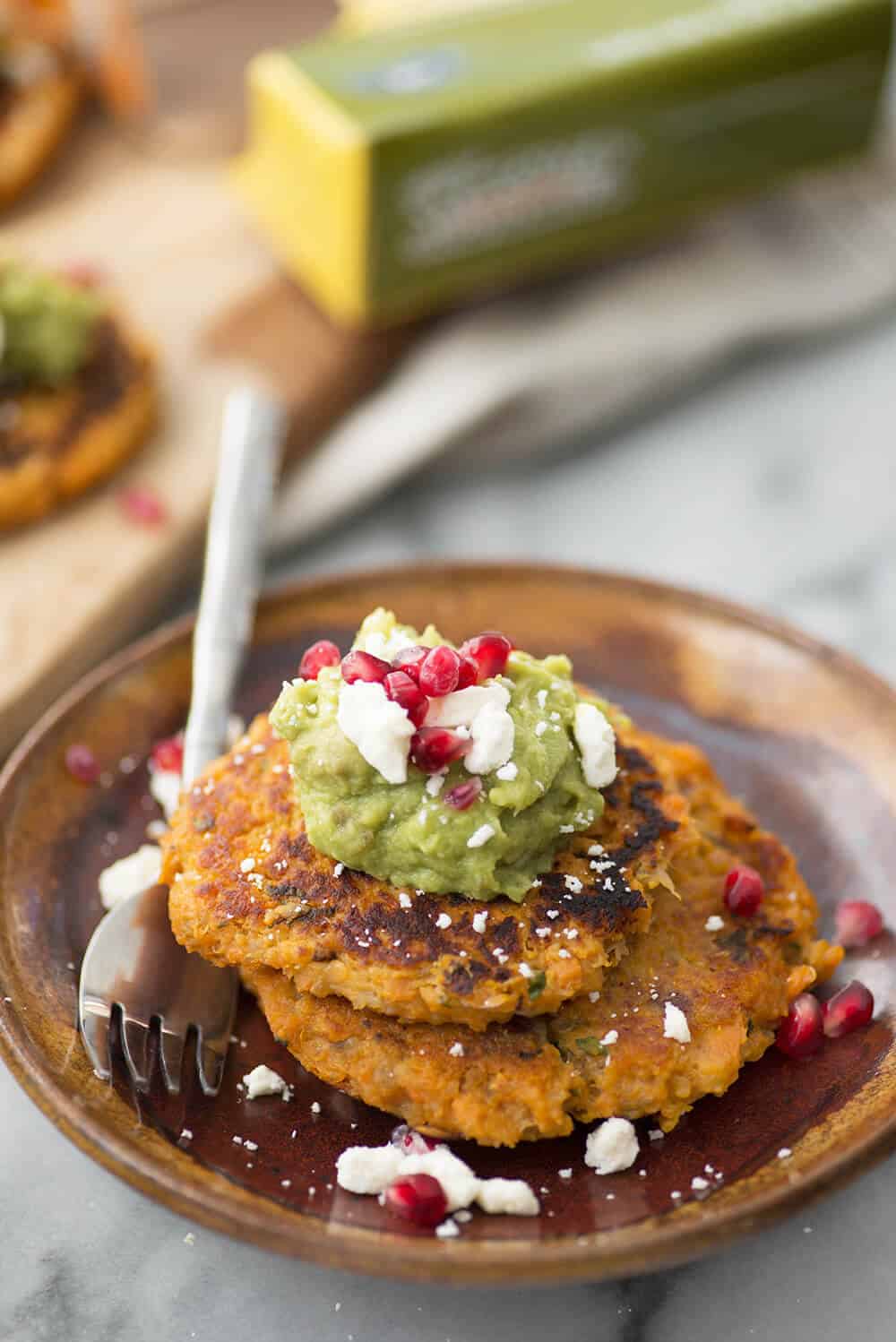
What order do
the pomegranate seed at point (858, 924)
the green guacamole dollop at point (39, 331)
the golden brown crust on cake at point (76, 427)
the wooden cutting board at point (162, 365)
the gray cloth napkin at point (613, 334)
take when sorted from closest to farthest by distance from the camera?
the pomegranate seed at point (858, 924) → the wooden cutting board at point (162, 365) → the golden brown crust on cake at point (76, 427) → the green guacamole dollop at point (39, 331) → the gray cloth napkin at point (613, 334)

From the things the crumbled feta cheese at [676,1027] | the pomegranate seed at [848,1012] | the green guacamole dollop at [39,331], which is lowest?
the pomegranate seed at [848,1012]

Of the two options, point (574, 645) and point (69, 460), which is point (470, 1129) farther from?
point (69, 460)

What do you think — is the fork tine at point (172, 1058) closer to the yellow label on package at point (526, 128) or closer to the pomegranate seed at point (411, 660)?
the pomegranate seed at point (411, 660)

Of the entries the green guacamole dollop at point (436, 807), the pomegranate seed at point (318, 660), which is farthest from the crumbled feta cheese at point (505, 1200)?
the pomegranate seed at point (318, 660)

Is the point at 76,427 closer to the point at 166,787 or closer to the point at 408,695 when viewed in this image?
the point at 166,787

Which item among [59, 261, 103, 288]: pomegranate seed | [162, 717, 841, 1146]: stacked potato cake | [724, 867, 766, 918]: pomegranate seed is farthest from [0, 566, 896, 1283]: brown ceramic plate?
[59, 261, 103, 288]: pomegranate seed

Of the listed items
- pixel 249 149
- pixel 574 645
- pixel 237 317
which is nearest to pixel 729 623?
pixel 574 645

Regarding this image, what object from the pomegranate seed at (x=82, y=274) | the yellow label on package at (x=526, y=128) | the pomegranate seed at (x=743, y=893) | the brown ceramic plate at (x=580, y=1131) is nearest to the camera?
the brown ceramic plate at (x=580, y=1131)
